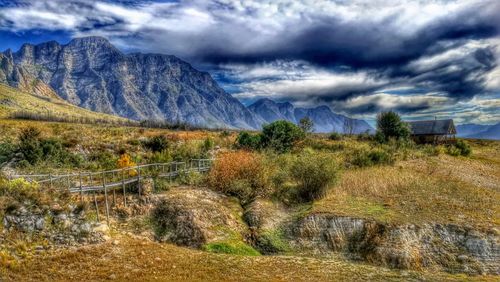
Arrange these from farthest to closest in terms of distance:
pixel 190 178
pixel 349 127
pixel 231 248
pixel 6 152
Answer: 1. pixel 349 127
2. pixel 6 152
3. pixel 190 178
4. pixel 231 248

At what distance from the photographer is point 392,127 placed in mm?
58781

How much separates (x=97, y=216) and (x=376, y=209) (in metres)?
11.8

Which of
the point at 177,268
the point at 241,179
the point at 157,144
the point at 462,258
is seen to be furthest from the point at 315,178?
the point at 157,144

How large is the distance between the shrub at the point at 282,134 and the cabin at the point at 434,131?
3863 cm

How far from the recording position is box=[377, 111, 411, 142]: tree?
58562mm

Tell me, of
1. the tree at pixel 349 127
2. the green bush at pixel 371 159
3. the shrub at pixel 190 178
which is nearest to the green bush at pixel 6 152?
the shrub at pixel 190 178

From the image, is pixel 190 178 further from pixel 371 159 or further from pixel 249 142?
pixel 249 142

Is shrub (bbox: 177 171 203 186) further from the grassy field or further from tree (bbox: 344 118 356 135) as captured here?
tree (bbox: 344 118 356 135)

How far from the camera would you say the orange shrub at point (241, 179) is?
61.6 ft

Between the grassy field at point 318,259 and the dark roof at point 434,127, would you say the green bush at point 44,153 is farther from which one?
the dark roof at point 434,127

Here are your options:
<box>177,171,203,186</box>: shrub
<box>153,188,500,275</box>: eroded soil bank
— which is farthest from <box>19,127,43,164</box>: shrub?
<box>153,188,500,275</box>: eroded soil bank

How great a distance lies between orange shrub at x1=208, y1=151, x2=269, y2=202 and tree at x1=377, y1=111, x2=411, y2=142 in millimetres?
43121

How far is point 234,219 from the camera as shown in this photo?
15.7 metres

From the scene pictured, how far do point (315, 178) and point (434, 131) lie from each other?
58856 mm
